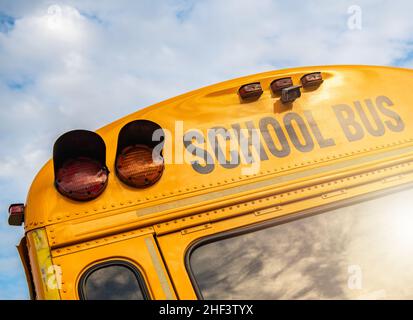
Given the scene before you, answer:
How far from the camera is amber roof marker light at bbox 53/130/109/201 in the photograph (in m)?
2.33

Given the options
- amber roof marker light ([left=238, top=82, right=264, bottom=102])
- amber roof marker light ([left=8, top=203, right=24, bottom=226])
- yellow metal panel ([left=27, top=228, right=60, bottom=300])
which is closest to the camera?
yellow metal panel ([left=27, top=228, right=60, bottom=300])

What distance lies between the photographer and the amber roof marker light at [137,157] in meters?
2.39

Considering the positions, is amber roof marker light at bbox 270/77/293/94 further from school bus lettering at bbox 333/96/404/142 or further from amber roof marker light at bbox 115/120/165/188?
amber roof marker light at bbox 115/120/165/188

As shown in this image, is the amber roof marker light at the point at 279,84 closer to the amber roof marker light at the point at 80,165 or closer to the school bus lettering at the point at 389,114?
the school bus lettering at the point at 389,114

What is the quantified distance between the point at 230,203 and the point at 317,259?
1.54ft

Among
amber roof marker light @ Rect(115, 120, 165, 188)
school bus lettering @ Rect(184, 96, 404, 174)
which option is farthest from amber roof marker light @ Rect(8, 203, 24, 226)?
school bus lettering @ Rect(184, 96, 404, 174)

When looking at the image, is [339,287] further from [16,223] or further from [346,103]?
[16,223]

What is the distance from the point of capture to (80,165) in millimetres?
2371

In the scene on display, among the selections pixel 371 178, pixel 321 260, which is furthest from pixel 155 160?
pixel 371 178

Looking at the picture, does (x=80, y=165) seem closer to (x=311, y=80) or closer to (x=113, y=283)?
(x=113, y=283)

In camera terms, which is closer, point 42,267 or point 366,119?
point 42,267

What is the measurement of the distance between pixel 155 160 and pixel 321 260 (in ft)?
2.91

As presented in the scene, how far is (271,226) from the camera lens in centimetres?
241

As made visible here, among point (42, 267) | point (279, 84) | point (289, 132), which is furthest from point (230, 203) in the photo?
point (42, 267)
